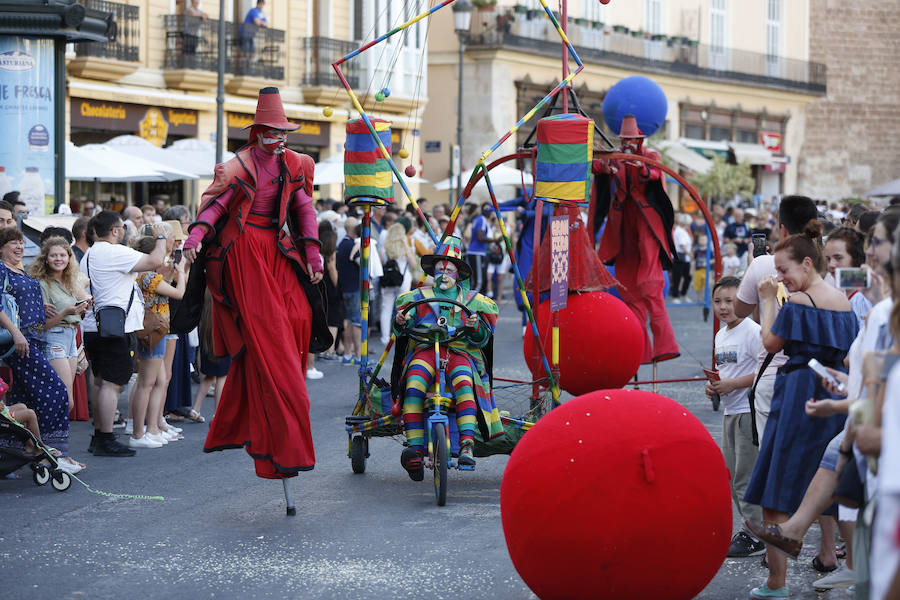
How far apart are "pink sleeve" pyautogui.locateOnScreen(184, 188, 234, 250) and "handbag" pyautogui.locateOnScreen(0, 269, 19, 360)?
1.60m

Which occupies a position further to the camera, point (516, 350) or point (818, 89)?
point (818, 89)

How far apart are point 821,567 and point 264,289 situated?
10.5ft

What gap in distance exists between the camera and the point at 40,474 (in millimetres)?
8508

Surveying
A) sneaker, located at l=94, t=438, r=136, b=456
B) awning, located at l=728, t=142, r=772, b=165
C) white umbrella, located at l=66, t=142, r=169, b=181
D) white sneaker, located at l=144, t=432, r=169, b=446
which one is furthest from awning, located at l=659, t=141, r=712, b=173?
sneaker, located at l=94, t=438, r=136, b=456

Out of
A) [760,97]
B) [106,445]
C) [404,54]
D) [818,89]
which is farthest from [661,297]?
[818,89]

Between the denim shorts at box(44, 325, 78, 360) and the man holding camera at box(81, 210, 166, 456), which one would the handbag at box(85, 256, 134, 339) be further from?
the denim shorts at box(44, 325, 78, 360)

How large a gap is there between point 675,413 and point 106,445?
527 centimetres

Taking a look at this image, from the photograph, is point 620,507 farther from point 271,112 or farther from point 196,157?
point 196,157

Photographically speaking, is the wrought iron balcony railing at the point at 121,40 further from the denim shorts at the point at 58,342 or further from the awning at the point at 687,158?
the awning at the point at 687,158

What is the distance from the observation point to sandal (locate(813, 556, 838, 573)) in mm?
6445

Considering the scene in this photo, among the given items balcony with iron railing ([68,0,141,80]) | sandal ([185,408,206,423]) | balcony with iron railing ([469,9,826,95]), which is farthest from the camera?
balcony with iron railing ([469,9,826,95])

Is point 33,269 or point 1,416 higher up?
point 33,269

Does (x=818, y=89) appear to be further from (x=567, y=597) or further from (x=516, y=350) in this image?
(x=567, y=597)

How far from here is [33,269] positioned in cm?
952
